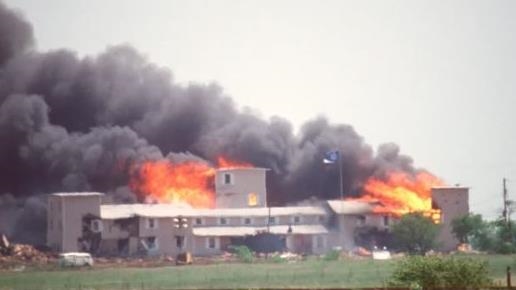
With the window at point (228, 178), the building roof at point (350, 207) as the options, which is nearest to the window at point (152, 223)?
the window at point (228, 178)

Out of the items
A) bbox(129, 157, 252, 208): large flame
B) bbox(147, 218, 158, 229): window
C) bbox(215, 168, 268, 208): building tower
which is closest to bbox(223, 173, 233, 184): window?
bbox(215, 168, 268, 208): building tower

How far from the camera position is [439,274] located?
154 ft

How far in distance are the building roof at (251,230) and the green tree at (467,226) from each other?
13.0 m

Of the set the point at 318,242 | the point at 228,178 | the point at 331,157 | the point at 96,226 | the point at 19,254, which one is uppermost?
the point at 331,157

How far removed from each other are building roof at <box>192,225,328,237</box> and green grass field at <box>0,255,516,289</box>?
20.6m

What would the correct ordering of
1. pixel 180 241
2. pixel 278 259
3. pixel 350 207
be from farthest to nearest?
pixel 350 207
pixel 180 241
pixel 278 259

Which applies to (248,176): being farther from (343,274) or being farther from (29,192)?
(343,274)

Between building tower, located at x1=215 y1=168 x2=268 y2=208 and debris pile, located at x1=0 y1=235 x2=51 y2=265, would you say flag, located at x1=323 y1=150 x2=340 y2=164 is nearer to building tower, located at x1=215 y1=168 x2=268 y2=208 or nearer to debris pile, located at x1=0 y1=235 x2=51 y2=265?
building tower, located at x1=215 y1=168 x2=268 y2=208

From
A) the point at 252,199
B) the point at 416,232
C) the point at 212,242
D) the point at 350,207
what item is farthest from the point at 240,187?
the point at 416,232

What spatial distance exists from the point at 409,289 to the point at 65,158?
68074 mm

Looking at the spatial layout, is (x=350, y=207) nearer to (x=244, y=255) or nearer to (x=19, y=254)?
(x=244, y=255)

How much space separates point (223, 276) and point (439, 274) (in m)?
19.1

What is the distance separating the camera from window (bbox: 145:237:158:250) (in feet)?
316

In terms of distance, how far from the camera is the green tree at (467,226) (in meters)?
96.1
